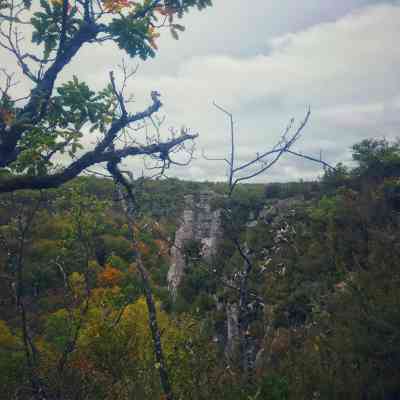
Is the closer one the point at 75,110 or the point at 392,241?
the point at 75,110

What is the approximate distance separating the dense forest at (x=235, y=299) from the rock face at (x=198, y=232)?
765mm

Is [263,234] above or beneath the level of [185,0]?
beneath

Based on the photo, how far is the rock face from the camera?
23.4 metres

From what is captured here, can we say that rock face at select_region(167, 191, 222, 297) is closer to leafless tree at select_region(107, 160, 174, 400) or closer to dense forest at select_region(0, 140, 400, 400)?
dense forest at select_region(0, 140, 400, 400)

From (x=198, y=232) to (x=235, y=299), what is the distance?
907cm

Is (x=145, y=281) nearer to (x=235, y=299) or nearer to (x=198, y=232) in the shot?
(x=235, y=299)

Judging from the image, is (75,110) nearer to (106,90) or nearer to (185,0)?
(106,90)

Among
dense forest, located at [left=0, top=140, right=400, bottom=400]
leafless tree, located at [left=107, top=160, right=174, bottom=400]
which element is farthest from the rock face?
leafless tree, located at [left=107, top=160, right=174, bottom=400]

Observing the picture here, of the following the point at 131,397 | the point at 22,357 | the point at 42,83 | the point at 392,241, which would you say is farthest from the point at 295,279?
the point at 42,83

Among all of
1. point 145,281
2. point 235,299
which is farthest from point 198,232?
point 145,281

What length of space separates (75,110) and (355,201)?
14.4 meters

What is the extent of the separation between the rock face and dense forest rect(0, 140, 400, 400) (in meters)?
0.77

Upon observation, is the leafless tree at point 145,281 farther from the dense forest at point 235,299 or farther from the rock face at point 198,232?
the rock face at point 198,232

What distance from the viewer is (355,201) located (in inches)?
629
